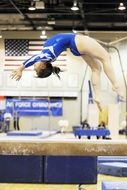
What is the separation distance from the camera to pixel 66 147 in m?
4.29

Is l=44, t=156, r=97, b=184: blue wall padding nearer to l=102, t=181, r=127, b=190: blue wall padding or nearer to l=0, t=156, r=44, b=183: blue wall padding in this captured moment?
l=0, t=156, r=44, b=183: blue wall padding

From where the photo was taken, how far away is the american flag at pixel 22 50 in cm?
1673

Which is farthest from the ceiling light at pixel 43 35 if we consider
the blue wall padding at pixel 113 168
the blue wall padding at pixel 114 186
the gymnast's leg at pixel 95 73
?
the blue wall padding at pixel 114 186

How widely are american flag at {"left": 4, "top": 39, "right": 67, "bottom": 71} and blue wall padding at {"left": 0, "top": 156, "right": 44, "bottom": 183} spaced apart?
28.6 feet

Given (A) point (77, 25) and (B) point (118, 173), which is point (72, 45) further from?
(A) point (77, 25)

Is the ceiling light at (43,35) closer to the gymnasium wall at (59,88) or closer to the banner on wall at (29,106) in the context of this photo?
the gymnasium wall at (59,88)

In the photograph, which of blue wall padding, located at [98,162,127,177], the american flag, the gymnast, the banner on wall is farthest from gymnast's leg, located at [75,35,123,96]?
the banner on wall

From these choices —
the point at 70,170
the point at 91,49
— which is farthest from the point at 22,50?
the point at 91,49

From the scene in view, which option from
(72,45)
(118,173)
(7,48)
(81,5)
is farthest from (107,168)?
(7,48)

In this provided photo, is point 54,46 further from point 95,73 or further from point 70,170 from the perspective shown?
point 70,170

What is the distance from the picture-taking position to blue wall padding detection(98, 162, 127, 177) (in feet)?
28.0

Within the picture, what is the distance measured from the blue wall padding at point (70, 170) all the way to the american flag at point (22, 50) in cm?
889

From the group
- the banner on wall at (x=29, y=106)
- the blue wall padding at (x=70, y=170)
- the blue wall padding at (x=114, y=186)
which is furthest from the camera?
the banner on wall at (x=29, y=106)

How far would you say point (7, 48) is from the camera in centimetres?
1781
